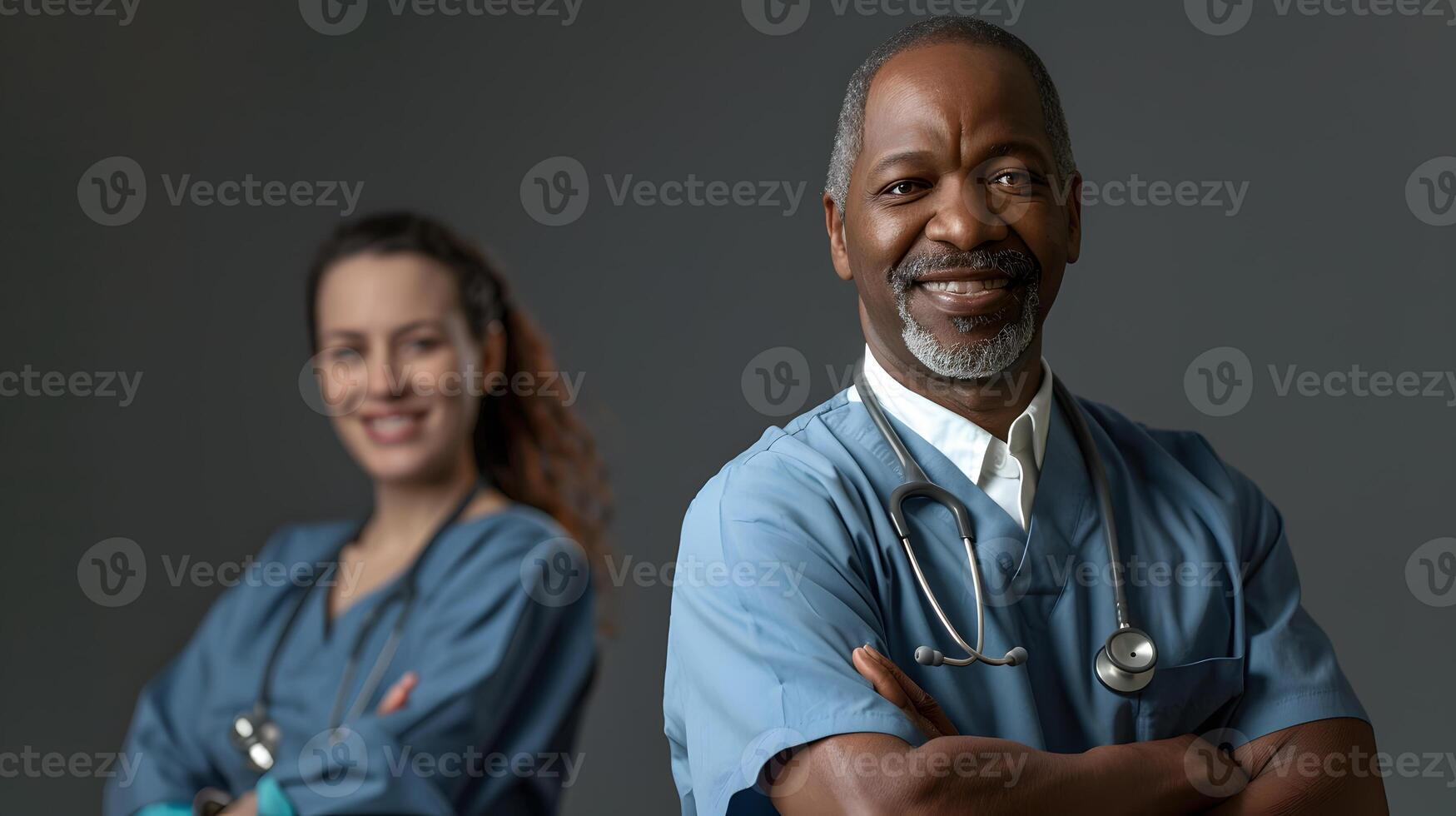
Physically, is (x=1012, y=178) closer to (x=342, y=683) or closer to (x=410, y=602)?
(x=410, y=602)

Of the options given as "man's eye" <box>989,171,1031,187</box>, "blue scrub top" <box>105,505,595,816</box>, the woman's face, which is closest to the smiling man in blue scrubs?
"man's eye" <box>989,171,1031,187</box>

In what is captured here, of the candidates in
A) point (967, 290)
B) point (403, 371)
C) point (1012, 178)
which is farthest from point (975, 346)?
point (403, 371)

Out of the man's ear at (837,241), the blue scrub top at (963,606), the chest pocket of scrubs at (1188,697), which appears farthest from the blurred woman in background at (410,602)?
the chest pocket of scrubs at (1188,697)

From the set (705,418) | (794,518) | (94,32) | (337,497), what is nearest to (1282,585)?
(794,518)

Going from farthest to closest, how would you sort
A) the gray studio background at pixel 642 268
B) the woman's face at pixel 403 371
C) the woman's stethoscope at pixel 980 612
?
the gray studio background at pixel 642 268 < the woman's face at pixel 403 371 < the woman's stethoscope at pixel 980 612

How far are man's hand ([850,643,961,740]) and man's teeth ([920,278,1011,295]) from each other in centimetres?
40

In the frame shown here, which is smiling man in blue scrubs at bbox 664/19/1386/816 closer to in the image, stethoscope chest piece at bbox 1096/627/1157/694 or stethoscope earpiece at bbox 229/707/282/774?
stethoscope chest piece at bbox 1096/627/1157/694

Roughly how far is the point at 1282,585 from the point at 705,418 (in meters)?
1.11

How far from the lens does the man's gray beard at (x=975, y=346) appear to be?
1.42 m

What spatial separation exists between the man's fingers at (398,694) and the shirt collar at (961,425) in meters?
0.81

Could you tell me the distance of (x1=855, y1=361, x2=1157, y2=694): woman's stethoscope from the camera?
1300mm

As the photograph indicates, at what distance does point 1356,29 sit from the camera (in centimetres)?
252

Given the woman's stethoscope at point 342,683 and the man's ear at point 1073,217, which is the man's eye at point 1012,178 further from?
the woman's stethoscope at point 342,683

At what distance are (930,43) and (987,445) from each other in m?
0.44
